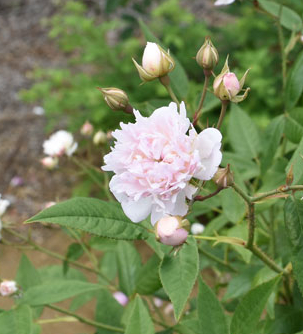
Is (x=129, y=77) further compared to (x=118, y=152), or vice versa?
(x=129, y=77)

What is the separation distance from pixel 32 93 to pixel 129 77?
49 centimetres

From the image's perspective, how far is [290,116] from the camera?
0.90 meters

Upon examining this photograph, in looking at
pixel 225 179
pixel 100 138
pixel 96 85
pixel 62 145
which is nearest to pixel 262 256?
pixel 225 179

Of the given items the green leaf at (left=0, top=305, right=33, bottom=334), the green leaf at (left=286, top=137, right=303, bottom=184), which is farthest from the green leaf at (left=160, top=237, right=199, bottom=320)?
the green leaf at (left=0, top=305, right=33, bottom=334)

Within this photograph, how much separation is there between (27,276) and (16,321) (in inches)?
10.2

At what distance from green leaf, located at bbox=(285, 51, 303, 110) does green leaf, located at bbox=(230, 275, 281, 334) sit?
37cm

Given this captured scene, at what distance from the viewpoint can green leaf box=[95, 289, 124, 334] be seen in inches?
38.0

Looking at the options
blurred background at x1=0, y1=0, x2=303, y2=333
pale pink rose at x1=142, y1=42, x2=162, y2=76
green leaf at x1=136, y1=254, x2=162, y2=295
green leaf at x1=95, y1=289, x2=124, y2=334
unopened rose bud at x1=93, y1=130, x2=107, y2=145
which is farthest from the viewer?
blurred background at x1=0, y1=0, x2=303, y2=333

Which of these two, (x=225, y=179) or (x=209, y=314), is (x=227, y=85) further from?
(x=209, y=314)

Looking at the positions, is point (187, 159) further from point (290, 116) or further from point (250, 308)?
point (290, 116)

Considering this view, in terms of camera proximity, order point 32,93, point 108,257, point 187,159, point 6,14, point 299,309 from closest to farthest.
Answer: point 187,159 → point 299,309 → point 108,257 → point 32,93 → point 6,14

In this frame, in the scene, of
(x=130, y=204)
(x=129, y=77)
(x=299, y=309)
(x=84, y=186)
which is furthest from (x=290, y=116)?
(x=129, y=77)

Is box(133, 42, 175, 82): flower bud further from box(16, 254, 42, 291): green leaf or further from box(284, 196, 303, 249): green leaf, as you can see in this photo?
box(16, 254, 42, 291): green leaf

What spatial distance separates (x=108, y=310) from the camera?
0.97 metres
